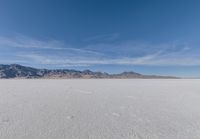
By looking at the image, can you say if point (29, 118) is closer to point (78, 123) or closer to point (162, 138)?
point (78, 123)

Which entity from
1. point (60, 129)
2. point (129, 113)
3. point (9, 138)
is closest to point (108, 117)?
point (129, 113)

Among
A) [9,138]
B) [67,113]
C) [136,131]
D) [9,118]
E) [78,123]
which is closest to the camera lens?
[9,138]

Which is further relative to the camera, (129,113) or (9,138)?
(129,113)

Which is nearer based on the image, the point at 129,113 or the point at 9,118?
the point at 9,118

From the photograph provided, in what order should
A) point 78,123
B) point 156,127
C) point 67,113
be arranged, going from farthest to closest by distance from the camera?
1. point 67,113
2. point 78,123
3. point 156,127

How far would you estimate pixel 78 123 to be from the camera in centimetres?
342

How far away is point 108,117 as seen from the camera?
12.8ft

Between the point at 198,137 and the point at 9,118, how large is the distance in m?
4.11

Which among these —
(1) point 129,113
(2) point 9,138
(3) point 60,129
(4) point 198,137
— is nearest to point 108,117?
(1) point 129,113

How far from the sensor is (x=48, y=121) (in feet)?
11.6

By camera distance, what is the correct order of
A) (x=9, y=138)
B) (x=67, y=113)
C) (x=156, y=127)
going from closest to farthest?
(x=9, y=138) → (x=156, y=127) → (x=67, y=113)

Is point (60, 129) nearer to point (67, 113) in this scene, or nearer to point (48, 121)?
point (48, 121)

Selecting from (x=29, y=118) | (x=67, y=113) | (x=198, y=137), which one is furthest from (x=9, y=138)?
(x=198, y=137)

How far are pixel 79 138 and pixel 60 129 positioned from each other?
56 centimetres
